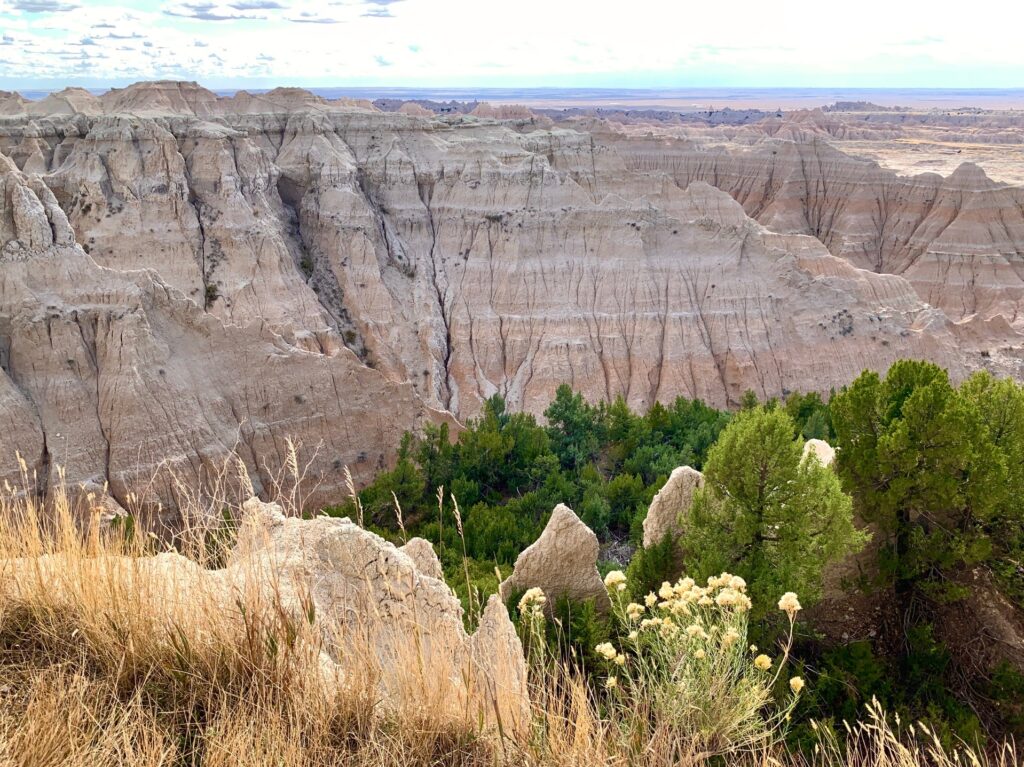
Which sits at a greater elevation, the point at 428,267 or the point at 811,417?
the point at 428,267

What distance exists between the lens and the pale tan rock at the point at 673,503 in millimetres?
15359

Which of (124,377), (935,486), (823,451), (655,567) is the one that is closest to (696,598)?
(655,567)

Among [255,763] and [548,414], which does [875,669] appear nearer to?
[255,763]

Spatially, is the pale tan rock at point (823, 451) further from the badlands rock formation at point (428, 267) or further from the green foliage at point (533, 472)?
the badlands rock formation at point (428, 267)

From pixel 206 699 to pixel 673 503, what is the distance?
1174 centimetres

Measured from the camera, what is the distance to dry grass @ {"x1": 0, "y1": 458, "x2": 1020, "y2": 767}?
4227 mm

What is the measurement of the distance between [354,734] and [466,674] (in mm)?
714

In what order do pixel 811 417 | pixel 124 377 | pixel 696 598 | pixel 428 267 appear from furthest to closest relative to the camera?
pixel 428 267 < pixel 811 417 < pixel 124 377 < pixel 696 598

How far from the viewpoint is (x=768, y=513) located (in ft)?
43.4

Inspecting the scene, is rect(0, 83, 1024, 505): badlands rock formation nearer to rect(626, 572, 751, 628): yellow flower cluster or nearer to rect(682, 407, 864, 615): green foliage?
rect(682, 407, 864, 615): green foliage

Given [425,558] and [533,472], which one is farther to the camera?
[533,472]

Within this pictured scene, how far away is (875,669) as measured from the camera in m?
12.4

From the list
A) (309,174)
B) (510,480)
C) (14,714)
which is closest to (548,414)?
(510,480)

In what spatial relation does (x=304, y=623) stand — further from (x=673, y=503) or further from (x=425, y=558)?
(x=673, y=503)
